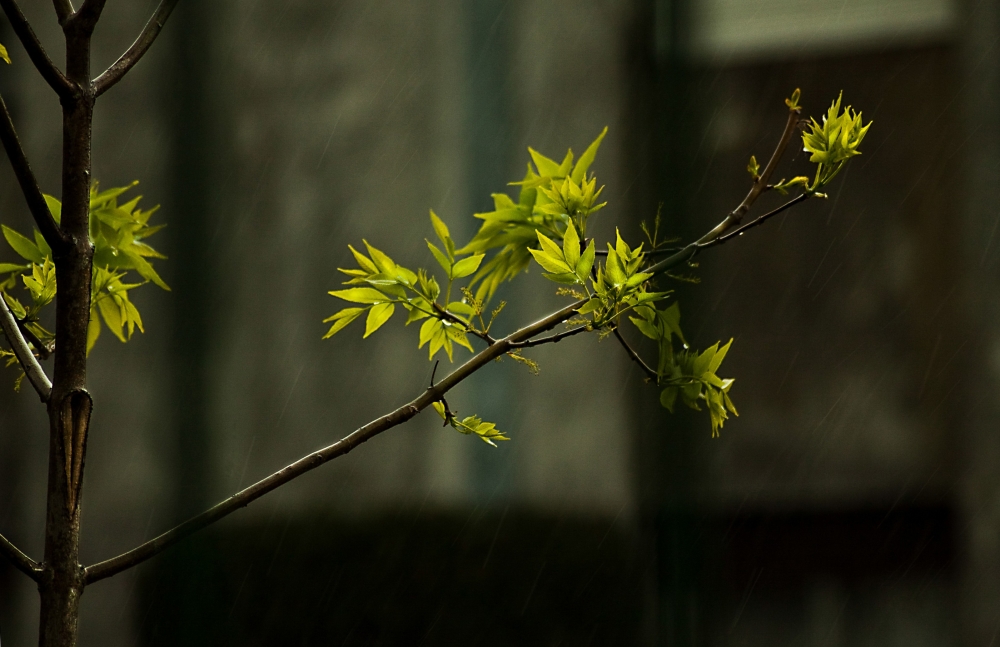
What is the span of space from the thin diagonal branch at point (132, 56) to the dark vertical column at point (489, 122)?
71cm

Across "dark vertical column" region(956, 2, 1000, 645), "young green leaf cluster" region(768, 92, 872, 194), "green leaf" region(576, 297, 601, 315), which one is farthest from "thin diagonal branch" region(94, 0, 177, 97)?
"dark vertical column" region(956, 2, 1000, 645)

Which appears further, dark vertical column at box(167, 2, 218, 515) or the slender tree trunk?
dark vertical column at box(167, 2, 218, 515)

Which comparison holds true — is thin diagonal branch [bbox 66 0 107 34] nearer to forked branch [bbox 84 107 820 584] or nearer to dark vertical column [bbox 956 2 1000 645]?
forked branch [bbox 84 107 820 584]

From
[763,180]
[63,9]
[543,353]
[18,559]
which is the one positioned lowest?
[18,559]

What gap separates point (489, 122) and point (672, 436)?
0.81m

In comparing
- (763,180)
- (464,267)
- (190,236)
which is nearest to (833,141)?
(763,180)

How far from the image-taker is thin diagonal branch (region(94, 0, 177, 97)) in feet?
2.17

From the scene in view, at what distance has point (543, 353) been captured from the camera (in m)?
1.51

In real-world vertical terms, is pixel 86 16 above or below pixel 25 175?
above

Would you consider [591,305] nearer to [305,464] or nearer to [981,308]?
[305,464]

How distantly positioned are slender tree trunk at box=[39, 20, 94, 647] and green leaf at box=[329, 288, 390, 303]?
190 mm

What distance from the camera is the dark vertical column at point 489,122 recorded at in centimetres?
133

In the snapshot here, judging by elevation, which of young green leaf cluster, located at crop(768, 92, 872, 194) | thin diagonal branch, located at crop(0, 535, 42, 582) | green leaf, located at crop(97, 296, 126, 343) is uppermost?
young green leaf cluster, located at crop(768, 92, 872, 194)

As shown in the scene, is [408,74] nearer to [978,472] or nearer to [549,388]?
[549,388]
